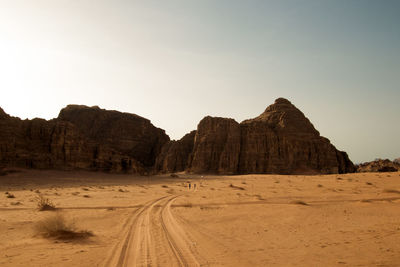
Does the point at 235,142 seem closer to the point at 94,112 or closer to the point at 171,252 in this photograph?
the point at 94,112

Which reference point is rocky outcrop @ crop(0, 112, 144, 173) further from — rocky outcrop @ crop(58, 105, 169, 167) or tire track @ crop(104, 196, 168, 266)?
tire track @ crop(104, 196, 168, 266)

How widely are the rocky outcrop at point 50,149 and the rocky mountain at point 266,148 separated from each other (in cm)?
2149

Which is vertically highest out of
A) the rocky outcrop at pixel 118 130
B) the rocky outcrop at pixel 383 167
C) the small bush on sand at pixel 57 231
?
the rocky outcrop at pixel 118 130

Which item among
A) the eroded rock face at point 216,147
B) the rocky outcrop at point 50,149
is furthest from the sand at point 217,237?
the eroded rock face at point 216,147

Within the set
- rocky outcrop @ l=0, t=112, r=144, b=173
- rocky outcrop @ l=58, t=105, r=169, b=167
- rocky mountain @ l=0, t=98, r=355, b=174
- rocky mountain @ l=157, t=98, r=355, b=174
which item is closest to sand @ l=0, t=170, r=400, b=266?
rocky outcrop @ l=0, t=112, r=144, b=173

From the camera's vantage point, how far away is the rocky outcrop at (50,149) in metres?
45.6

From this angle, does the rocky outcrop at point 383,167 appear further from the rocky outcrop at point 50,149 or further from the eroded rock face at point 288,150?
the rocky outcrop at point 50,149

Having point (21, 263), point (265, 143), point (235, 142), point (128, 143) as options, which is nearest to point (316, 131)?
point (265, 143)

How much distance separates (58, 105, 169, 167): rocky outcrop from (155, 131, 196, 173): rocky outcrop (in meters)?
12.3

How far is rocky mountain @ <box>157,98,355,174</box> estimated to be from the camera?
223ft

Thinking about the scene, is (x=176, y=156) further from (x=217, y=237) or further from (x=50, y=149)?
(x=217, y=237)

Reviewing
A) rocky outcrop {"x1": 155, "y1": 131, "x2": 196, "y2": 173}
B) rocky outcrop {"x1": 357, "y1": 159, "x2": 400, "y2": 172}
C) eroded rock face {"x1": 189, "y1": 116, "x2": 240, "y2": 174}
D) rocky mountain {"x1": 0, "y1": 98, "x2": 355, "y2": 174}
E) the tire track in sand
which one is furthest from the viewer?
rocky outcrop {"x1": 155, "y1": 131, "x2": 196, "y2": 173}

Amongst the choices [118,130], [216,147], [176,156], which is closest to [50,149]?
[176,156]

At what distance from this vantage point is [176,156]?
78.5 m
